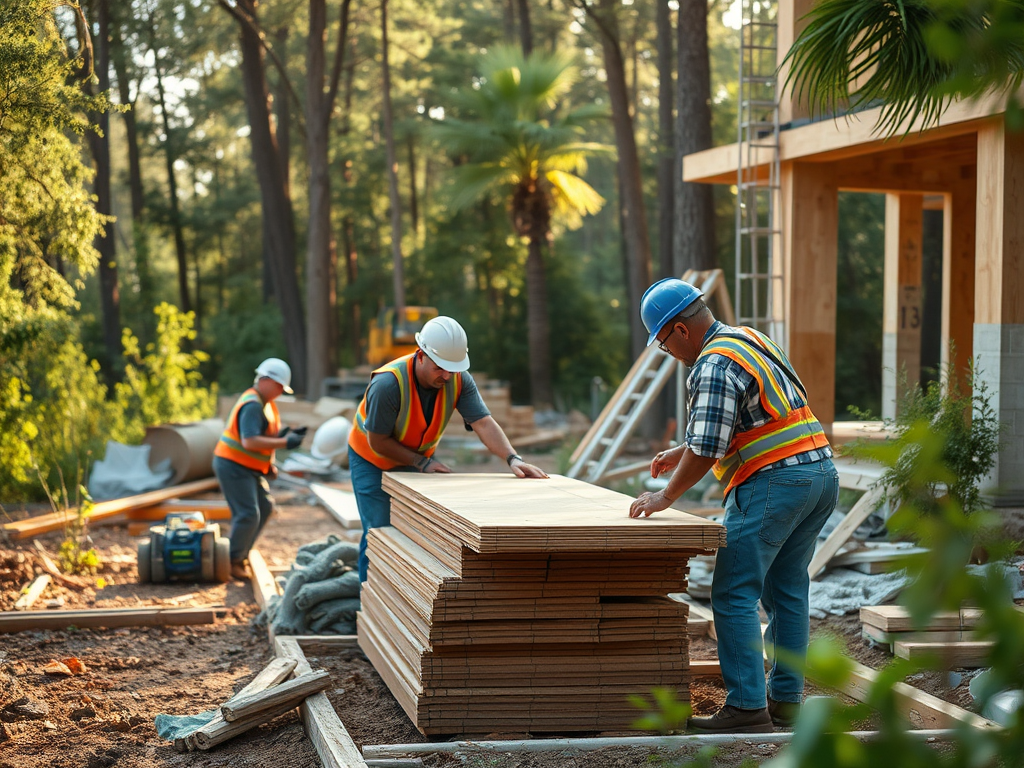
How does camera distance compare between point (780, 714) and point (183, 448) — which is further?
point (183, 448)

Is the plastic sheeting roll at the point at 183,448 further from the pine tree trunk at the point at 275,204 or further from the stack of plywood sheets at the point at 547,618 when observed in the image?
the pine tree trunk at the point at 275,204

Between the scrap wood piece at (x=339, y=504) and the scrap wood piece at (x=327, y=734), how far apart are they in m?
4.89

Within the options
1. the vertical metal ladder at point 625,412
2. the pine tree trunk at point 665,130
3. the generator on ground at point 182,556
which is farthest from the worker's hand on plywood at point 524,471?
the pine tree trunk at point 665,130

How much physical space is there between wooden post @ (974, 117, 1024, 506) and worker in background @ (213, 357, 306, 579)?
19.2 feet

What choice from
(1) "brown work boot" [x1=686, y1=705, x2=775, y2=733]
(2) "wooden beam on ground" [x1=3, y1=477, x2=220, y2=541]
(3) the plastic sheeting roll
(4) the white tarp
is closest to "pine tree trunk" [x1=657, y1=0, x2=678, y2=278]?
(3) the plastic sheeting roll

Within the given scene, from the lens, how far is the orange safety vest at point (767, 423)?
420 cm

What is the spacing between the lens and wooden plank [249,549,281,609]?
7.75 metres

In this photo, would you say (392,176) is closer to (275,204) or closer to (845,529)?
(275,204)

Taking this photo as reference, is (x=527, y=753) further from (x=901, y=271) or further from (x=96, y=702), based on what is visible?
(x=901, y=271)

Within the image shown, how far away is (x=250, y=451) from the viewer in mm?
8688

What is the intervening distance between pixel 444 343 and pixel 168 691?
2558 mm

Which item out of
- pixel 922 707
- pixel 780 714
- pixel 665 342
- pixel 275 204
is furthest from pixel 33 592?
pixel 275 204

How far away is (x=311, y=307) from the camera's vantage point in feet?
74.8

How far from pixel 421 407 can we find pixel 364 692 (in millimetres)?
1759
